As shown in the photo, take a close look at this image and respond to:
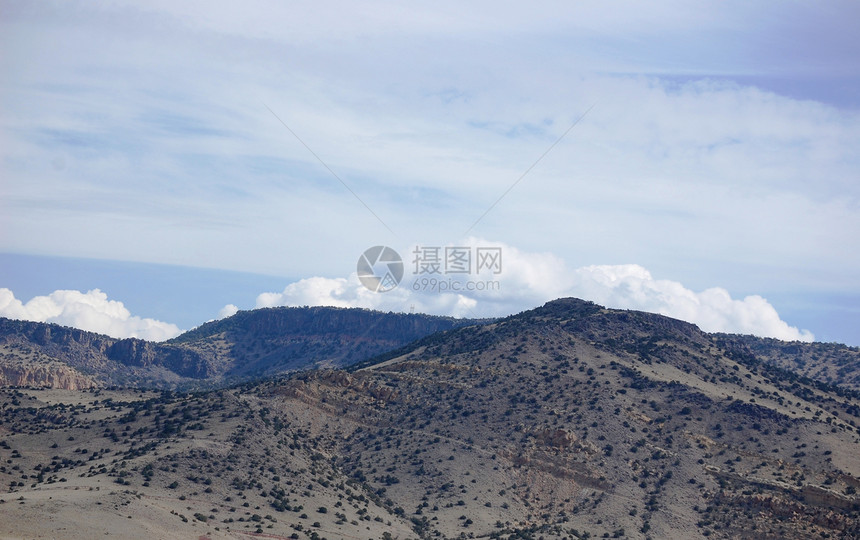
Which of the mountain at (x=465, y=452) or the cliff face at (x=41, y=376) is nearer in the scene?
the mountain at (x=465, y=452)

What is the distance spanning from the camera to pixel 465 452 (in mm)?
104188

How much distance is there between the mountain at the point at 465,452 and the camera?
82312mm

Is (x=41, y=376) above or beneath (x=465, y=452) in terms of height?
above

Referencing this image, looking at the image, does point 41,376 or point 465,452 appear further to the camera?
point 41,376

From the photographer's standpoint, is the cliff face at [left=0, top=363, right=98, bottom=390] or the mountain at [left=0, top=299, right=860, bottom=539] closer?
the mountain at [left=0, top=299, right=860, bottom=539]

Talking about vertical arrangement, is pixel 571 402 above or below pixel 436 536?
above

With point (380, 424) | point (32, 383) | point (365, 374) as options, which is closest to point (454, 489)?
point (380, 424)

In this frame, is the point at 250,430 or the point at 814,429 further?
the point at 814,429

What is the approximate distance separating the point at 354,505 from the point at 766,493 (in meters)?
45.1

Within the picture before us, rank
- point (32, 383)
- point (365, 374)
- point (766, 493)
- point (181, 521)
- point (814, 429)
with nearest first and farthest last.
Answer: point (181, 521) → point (766, 493) → point (814, 429) → point (365, 374) → point (32, 383)

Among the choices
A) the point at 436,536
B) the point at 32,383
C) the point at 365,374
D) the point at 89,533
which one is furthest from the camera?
the point at 32,383

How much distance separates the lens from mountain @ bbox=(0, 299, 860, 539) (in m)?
82.3

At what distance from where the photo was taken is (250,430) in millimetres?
98000

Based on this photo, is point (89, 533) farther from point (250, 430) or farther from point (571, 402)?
point (571, 402)
